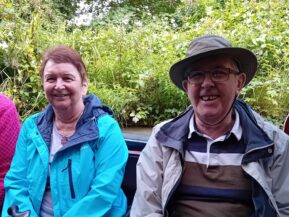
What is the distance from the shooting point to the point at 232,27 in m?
5.07

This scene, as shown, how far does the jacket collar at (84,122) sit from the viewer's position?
2.28 meters

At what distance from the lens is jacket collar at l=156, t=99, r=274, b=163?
1.90 m

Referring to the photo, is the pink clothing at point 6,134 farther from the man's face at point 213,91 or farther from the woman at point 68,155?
the man's face at point 213,91

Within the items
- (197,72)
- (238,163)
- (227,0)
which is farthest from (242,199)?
(227,0)

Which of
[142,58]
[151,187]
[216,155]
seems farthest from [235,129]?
[142,58]

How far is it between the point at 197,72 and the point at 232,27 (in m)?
3.29

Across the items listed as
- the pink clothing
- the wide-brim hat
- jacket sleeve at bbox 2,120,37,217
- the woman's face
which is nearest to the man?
the wide-brim hat

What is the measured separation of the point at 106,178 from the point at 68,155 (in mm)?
244

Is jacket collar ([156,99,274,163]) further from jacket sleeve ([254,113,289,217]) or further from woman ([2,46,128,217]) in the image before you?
woman ([2,46,128,217])

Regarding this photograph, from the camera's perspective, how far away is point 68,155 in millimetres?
2279

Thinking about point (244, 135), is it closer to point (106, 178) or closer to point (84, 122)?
point (106, 178)

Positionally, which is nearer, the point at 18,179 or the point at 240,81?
the point at 240,81

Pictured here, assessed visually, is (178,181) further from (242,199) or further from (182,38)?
(182,38)

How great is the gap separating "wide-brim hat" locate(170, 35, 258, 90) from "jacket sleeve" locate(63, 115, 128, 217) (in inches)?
20.5
